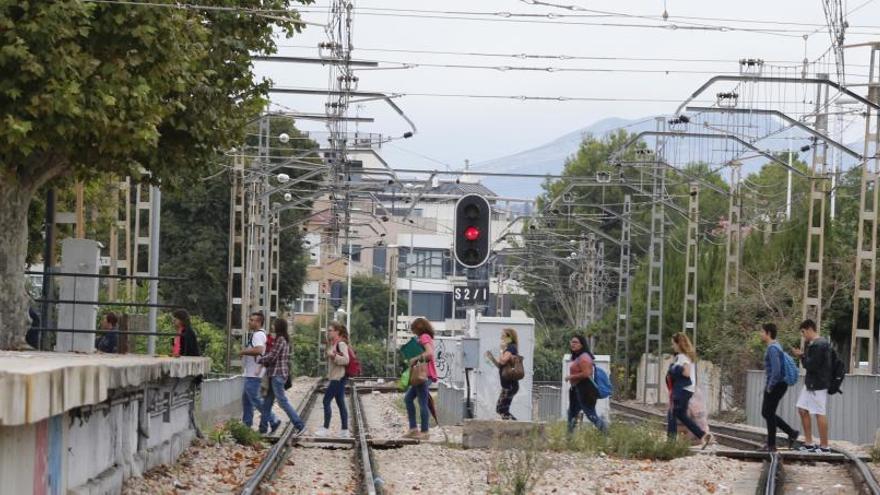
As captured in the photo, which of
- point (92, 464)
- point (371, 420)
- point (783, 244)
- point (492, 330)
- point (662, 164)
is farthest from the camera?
point (783, 244)

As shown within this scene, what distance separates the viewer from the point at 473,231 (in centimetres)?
2386

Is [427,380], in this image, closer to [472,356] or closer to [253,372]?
[253,372]

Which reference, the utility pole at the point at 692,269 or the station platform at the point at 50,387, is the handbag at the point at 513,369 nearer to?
the station platform at the point at 50,387

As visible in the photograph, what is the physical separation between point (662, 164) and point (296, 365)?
1693 inches

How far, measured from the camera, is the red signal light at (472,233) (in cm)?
2386

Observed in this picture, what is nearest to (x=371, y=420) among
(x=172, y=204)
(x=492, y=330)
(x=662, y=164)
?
(x=492, y=330)

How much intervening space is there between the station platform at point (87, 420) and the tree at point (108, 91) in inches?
110

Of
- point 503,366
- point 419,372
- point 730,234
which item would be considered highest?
point 730,234

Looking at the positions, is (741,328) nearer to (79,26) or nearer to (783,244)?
(783,244)

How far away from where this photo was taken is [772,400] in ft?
71.6

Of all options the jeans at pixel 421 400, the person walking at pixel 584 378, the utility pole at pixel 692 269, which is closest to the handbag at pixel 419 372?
the jeans at pixel 421 400

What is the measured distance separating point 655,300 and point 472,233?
45.0 meters

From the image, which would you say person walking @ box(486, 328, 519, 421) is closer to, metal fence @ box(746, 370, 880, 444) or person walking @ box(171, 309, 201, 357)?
person walking @ box(171, 309, 201, 357)

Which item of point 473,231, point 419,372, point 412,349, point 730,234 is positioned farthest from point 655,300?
point 473,231
